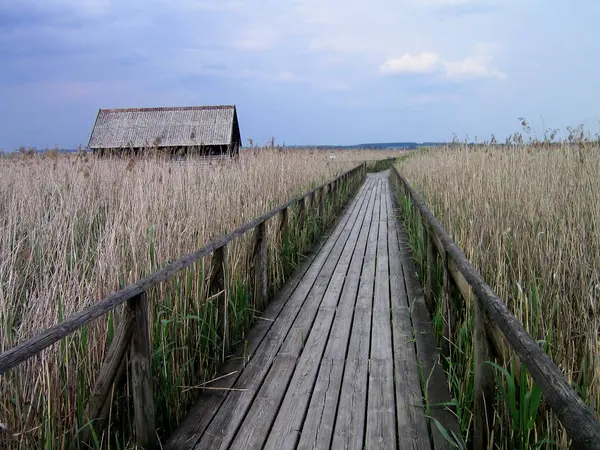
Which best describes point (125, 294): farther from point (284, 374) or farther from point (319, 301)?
point (319, 301)

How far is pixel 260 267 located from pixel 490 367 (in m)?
2.51

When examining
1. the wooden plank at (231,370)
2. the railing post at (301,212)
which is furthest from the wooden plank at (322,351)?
the railing post at (301,212)

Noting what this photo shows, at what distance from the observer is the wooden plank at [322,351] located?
7.72ft

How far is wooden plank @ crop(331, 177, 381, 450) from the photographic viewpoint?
7.47ft

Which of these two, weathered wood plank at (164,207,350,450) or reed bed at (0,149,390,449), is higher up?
reed bed at (0,149,390,449)

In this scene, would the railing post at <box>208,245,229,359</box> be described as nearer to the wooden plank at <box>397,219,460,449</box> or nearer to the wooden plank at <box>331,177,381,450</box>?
the wooden plank at <box>331,177,381,450</box>

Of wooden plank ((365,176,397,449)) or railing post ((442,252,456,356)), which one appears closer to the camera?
wooden plank ((365,176,397,449))

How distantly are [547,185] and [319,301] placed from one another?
2.28 meters

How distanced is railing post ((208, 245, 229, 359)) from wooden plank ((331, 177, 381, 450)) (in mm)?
816

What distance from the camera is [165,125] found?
20.7 m

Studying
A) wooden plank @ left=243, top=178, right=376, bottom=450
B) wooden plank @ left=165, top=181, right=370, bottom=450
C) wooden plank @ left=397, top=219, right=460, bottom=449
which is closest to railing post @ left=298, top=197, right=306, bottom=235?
wooden plank @ left=165, top=181, right=370, bottom=450

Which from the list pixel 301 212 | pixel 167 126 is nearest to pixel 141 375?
pixel 301 212

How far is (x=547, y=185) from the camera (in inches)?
174

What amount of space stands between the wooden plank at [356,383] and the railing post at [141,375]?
2.65ft
